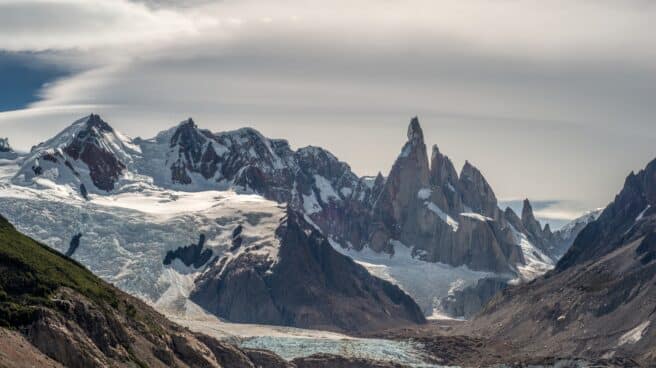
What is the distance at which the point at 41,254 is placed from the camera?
198 metres

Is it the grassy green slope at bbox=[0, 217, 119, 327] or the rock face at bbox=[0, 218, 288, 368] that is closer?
the rock face at bbox=[0, 218, 288, 368]

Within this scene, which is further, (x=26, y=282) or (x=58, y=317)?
(x=26, y=282)

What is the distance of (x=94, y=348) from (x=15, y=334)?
1519cm

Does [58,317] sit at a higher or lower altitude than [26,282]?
lower

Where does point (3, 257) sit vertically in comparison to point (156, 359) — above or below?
above

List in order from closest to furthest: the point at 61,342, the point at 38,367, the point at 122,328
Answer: the point at 38,367 < the point at 61,342 < the point at 122,328

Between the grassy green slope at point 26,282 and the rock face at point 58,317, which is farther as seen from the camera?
the grassy green slope at point 26,282

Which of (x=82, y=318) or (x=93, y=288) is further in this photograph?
(x=93, y=288)

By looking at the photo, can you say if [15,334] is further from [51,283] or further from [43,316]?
[51,283]

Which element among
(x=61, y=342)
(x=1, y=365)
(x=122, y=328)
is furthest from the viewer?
(x=122, y=328)

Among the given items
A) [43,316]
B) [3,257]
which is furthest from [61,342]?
[3,257]

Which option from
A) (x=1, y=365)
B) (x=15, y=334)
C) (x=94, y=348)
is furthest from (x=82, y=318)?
(x=1, y=365)

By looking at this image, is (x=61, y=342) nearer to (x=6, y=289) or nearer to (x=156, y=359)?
(x=6, y=289)

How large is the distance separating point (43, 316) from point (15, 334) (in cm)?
715
